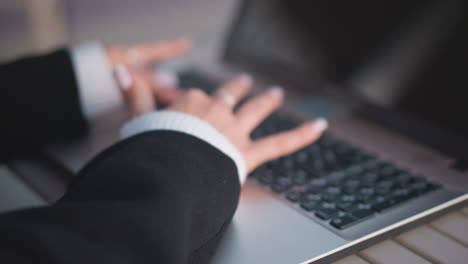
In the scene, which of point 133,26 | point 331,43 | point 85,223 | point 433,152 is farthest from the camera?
point 133,26

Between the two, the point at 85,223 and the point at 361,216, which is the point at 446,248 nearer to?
the point at 361,216

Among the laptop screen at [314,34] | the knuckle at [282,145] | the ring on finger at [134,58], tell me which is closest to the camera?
the knuckle at [282,145]

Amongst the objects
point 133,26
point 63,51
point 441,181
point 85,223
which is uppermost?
point 133,26

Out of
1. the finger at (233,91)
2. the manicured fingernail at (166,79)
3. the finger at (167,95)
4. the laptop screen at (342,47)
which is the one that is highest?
the laptop screen at (342,47)

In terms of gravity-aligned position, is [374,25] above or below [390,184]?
above

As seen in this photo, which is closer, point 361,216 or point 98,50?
point 361,216

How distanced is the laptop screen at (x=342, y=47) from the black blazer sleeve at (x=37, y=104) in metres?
0.34

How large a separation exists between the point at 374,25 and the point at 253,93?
0.22 metres

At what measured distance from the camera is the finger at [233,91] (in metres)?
0.59

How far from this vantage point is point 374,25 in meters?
0.67

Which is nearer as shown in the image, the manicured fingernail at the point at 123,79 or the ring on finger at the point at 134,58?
the manicured fingernail at the point at 123,79

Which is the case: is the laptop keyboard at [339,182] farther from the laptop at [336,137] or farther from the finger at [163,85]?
the finger at [163,85]

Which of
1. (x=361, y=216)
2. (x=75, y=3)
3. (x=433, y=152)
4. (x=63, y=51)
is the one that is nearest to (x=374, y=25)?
(x=433, y=152)

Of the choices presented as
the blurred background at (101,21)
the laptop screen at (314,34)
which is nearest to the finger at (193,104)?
the laptop screen at (314,34)
